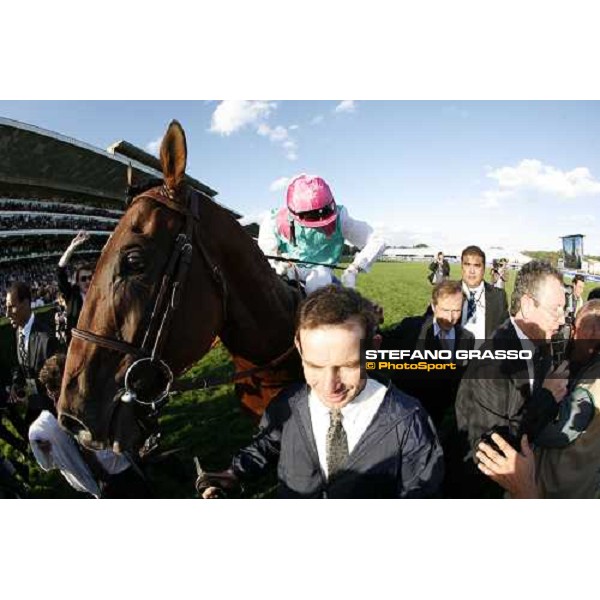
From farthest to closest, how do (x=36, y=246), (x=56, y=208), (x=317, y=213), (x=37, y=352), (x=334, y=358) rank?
(x=37, y=352) < (x=36, y=246) < (x=56, y=208) < (x=317, y=213) < (x=334, y=358)

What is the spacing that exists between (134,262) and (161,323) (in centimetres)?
30

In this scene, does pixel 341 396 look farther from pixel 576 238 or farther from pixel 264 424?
pixel 576 238

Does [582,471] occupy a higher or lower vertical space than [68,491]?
higher

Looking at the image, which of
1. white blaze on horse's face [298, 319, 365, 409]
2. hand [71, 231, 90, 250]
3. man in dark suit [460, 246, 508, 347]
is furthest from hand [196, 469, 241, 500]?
hand [71, 231, 90, 250]

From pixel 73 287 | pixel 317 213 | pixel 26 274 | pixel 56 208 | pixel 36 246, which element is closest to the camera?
pixel 317 213

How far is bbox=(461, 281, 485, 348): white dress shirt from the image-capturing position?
231 cm

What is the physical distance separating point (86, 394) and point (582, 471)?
265cm

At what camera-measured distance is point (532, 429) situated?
2.21 metres

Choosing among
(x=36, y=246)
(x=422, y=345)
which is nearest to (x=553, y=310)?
(x=422, y=345)

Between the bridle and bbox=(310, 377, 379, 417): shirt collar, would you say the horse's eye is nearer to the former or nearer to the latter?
the bridle

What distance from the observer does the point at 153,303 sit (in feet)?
5.90

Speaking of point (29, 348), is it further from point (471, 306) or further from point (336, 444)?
point (471, 306)

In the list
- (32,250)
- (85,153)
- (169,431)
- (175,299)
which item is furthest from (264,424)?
(169,431)

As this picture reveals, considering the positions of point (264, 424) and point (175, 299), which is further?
point (264, 424)
